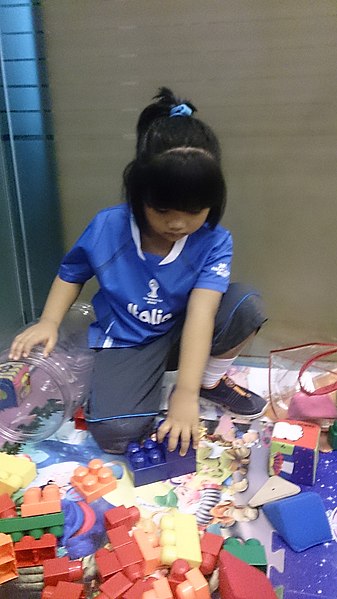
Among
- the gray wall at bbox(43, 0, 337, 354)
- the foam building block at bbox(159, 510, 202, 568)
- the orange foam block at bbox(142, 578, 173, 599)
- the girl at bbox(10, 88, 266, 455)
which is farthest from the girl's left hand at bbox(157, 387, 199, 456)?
the gray wall at bbox(43, 0, 337, 354)

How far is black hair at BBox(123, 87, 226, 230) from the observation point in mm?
733

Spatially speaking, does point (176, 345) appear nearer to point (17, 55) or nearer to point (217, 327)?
point (217, 327)

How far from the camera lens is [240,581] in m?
0.63

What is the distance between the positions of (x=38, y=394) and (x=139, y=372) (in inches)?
7.2

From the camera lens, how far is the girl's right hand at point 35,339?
2.89 ft

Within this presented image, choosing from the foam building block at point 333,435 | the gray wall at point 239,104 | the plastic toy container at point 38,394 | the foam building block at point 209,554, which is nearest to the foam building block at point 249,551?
the foam building block at point 209,554

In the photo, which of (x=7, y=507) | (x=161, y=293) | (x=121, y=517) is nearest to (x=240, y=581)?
(x=121, y=517)

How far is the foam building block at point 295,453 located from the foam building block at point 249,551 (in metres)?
0.14

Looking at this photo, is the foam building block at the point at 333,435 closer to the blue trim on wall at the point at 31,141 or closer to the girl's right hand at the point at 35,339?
the girl's right hand at the point at 35,339

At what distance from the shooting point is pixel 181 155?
2.41 ft

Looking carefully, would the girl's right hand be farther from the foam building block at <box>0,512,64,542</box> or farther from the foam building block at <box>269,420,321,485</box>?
the foam building block at <box>269,420,321,485</box>

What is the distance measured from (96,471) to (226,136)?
0.61 meters

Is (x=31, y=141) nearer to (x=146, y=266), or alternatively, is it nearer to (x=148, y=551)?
(x=146, y=266)

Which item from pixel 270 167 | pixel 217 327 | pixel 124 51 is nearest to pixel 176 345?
pixel 217 327
